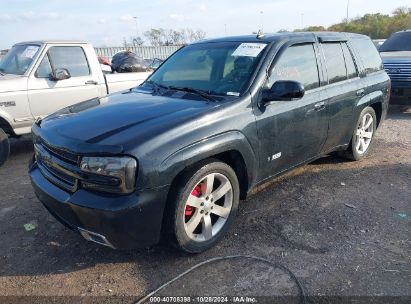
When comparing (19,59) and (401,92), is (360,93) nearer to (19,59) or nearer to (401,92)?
(401,92)

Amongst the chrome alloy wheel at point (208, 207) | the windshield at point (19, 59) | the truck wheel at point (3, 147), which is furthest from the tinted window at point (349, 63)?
the truck wheel at point (3, 147)

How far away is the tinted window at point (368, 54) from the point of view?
520 centimetres

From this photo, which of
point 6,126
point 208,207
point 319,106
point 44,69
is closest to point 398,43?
point 319,106

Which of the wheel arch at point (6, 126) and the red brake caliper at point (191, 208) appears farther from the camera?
the wheel arch at point (6, 126)

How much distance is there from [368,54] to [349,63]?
2.45ft

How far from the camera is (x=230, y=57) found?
3.96 meters

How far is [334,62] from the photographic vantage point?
15.1 ft

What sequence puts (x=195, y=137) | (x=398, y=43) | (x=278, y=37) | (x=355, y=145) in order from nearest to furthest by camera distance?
(x=195, y=137) < (x=278, y=37) < (x=355, y=145) < (x=398, y=43)

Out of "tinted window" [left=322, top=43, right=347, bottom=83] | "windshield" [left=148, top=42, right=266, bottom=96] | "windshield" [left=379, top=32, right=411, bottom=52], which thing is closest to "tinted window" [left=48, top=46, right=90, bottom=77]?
"windshield" [left=148, top=42, right=266, bottom=96]

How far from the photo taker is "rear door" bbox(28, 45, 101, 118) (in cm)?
611

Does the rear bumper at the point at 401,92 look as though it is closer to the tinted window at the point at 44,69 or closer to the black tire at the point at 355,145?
the black tire at the point at 355,145

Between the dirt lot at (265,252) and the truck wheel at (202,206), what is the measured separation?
0.17 m

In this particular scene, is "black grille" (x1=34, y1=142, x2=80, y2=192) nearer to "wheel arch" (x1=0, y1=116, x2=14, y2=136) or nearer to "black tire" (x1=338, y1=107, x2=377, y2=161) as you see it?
"wheel arch" (x1=0, y1=116, x2=14, y2=136)

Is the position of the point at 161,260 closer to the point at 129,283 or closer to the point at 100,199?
the point at 129,283
